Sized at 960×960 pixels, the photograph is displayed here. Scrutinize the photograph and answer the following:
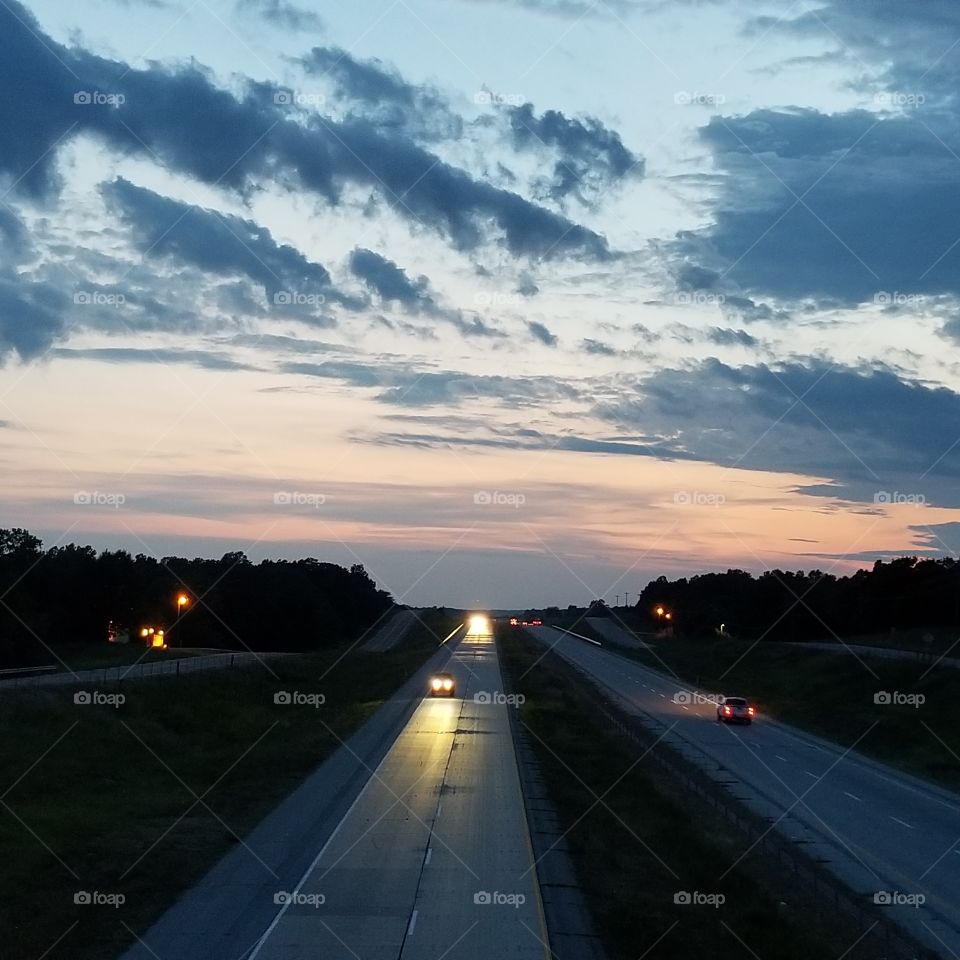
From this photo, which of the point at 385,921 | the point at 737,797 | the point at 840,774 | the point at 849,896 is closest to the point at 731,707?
the point at 840,774

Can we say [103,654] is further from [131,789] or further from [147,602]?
[131,789]

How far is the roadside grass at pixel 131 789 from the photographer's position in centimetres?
1811

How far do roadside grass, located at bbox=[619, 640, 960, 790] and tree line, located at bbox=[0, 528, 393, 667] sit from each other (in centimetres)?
3926

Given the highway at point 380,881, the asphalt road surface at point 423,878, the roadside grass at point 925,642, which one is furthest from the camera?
the roadside grass at point 925,642

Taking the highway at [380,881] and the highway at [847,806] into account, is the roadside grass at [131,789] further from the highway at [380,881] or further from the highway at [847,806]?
the highway at [847,806]

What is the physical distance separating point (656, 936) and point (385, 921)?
4.07 m

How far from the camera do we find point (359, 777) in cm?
3447

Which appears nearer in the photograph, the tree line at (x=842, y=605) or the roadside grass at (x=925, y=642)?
the roadside grass at (x=925, y=642)

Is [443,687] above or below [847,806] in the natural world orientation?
below

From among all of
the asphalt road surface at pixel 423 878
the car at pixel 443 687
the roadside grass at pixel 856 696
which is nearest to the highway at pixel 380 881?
the asphalt road surface at pixel 423 878

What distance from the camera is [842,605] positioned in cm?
15812

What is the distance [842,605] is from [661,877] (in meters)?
144

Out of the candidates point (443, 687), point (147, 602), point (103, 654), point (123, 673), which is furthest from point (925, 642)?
point (147, 602)

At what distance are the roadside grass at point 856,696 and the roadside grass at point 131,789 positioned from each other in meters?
22.1
